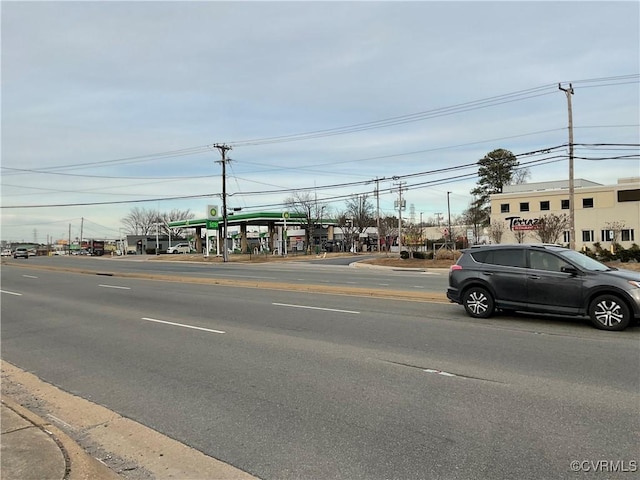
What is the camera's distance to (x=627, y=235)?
50.1 metres

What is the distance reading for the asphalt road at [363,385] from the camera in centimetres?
411

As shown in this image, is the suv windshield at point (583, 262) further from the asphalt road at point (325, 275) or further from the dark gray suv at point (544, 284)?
the asphalt road at point (325, 275)

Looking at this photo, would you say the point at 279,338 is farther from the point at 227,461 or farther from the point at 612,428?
the point at 612,428

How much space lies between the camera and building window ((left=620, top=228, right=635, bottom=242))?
163 ft

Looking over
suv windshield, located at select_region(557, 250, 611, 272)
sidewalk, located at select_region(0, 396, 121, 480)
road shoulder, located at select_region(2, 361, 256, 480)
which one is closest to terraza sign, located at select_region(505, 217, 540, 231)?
suv windshield, located at select_region(557, 250, 611, 272)

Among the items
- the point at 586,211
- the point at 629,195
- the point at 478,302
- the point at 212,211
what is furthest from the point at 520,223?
the point at 478,302

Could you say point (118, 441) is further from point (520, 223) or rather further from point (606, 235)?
point (520, 223)

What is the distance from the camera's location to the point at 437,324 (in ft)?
32.7

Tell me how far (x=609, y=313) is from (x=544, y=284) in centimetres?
124

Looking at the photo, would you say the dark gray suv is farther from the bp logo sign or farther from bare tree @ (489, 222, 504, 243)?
the bp logo sign

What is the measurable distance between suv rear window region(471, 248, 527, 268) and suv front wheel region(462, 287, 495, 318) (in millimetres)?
Result: 677

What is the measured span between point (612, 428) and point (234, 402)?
153 inches

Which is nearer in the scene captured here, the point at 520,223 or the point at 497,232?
the point at 497,232

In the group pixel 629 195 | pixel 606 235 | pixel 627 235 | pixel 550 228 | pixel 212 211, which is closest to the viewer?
pixel 550 228
